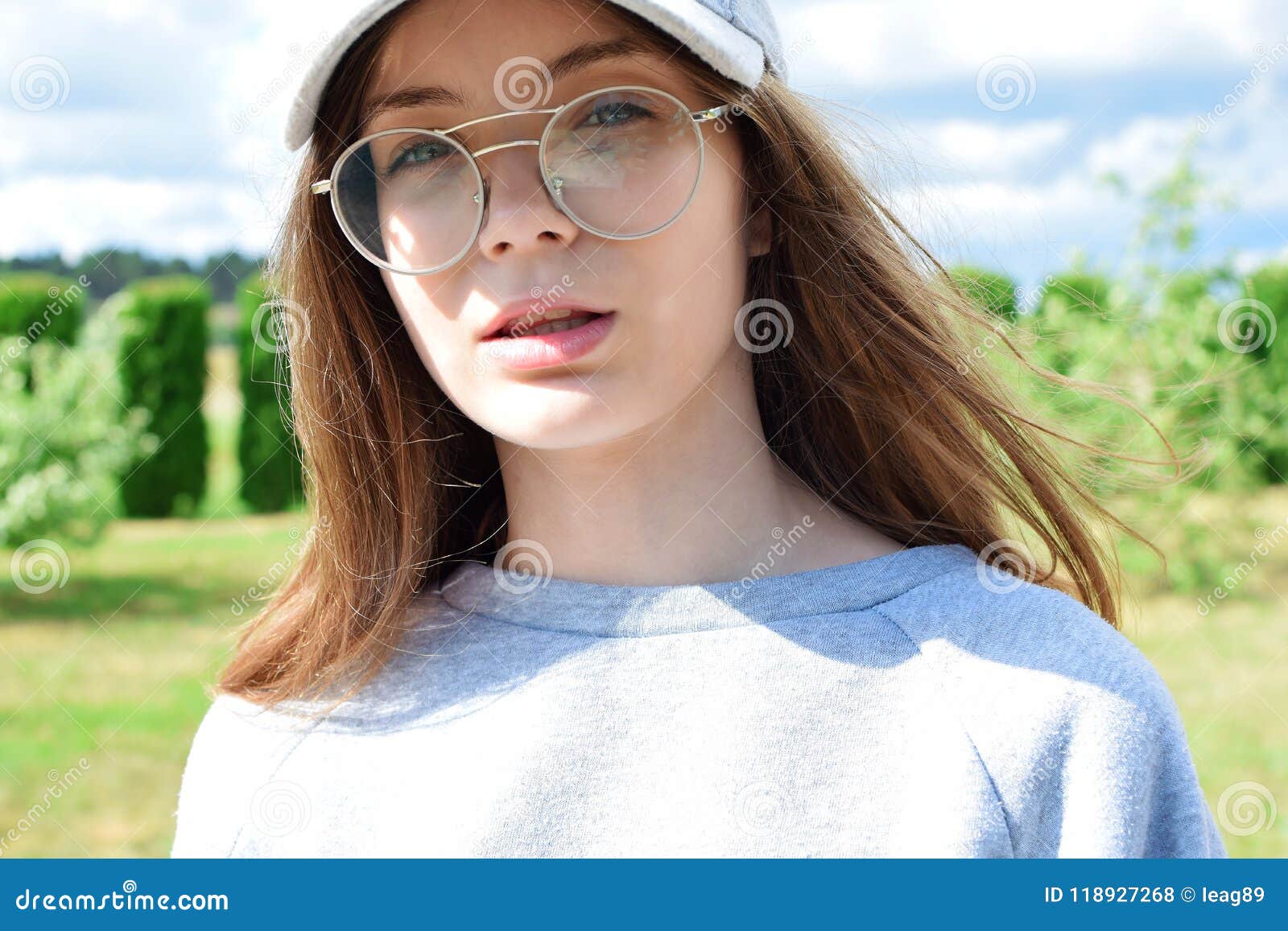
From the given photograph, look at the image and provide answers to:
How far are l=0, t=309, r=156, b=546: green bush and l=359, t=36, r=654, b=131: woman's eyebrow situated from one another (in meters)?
7.86

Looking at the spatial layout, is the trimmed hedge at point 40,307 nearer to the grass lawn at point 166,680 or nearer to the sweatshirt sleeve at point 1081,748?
the grass lawn at point 166,680

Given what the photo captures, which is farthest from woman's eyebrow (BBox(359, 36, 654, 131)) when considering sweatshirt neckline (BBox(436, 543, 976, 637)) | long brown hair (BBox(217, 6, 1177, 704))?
sweatshirt neckline (BBox(436, 543, 976, 637))

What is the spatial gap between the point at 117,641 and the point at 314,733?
6828 mm

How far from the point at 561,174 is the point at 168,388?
41.9 ft

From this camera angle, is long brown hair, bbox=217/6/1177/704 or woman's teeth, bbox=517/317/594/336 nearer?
woman's teeth, bbox=517/317/594/336

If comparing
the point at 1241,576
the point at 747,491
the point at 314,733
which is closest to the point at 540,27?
the point at 747,491

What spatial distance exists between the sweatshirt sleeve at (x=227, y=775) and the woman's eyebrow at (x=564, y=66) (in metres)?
0.92

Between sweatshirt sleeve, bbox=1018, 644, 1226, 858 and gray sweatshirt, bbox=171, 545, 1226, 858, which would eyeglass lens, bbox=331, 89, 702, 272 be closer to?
gray sweatshirt, bbox=171, 545, 1226, 858

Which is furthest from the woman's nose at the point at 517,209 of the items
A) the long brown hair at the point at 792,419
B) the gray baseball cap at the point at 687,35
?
the long brown hair at the point at 792,419

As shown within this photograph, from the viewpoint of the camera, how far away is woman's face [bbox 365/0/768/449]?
5.09 ft

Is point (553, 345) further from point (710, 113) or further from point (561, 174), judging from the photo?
point (710, 113)

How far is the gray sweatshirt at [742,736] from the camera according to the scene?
1434 millimetres

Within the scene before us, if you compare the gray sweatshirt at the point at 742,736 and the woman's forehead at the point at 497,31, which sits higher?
the woman's forehead at the point at 497,31

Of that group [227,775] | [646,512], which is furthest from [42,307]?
[646,512]
